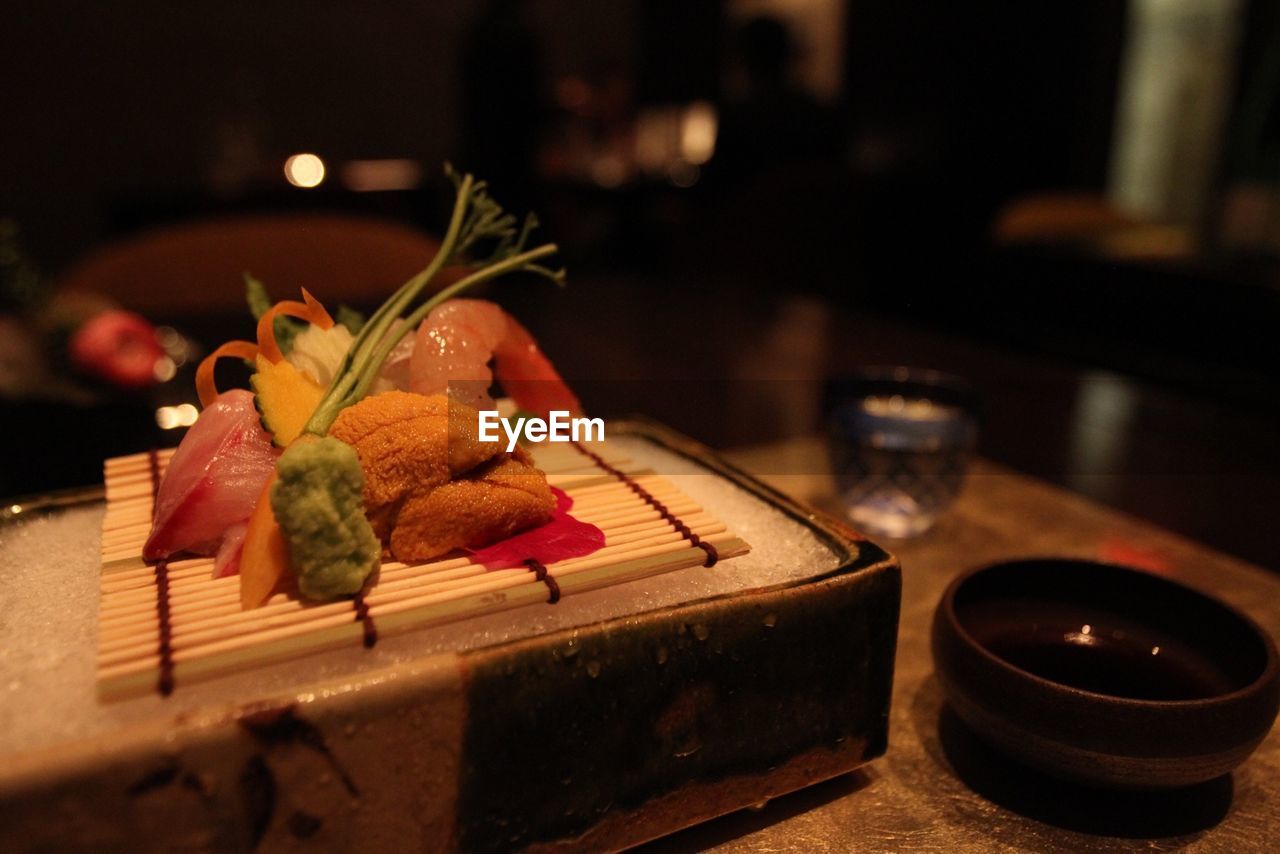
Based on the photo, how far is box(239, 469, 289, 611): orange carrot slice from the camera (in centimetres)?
62

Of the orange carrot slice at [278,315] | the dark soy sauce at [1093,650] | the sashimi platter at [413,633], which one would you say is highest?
the orange carrot slice at [278,315]

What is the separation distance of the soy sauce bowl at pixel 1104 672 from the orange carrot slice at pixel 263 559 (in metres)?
0.52

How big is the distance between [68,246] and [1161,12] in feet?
21.2

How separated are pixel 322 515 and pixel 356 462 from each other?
4 centimetres

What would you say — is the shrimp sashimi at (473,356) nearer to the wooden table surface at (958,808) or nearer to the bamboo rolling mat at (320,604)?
the bamboo rolling mat at (320,604)

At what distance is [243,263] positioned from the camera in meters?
2.58

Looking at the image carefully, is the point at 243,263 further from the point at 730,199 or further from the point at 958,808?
the point at 958,808

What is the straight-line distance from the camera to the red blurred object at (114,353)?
1.55 metres

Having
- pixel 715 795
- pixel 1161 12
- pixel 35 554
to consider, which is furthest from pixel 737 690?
pixel 1161 12

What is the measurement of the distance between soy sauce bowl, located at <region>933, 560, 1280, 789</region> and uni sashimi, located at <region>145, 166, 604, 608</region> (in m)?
0.33

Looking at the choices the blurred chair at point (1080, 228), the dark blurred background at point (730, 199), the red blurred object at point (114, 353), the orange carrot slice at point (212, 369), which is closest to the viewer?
the orange carrot slice at point (212, 369)

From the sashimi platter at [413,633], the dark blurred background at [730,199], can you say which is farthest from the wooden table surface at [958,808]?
the dark blurred background at [730,199]

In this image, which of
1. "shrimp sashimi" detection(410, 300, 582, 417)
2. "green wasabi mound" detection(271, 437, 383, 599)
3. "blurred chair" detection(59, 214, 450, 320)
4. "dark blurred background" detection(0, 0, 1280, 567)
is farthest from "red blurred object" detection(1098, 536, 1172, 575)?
"blurred chair" detection(59, 214, 450, 320)
